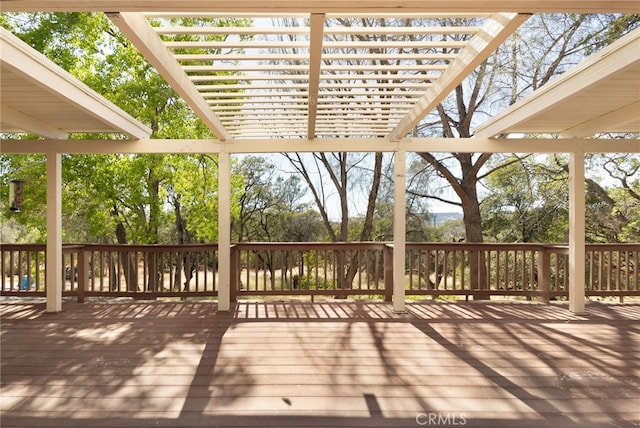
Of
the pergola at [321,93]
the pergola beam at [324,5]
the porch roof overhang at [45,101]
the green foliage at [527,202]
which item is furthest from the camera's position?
the green foliage at [527,202]

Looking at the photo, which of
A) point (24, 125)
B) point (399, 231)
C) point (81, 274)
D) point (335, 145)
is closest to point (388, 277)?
point (399, 231)

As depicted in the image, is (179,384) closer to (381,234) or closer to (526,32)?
(381,234)

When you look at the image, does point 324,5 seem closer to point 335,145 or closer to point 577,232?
point 335,145

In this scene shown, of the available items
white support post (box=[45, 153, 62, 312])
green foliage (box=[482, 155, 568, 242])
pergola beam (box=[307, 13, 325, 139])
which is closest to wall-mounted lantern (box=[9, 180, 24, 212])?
white support post (box=[45, 153, 62, 312])

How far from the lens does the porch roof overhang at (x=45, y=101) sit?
104 inches

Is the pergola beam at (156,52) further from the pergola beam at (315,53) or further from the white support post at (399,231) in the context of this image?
the white support post at (399,231)

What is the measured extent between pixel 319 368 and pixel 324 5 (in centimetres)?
257

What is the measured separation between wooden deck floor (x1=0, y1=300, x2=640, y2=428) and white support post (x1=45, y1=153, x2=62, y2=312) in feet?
0.88

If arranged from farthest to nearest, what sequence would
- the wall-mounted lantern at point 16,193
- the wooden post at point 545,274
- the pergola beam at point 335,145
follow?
the wooden post at point 545,274 < the pergola beam at point 335,145 < the wall-mounted lantern at point 16,193

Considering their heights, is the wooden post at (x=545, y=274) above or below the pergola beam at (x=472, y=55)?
below

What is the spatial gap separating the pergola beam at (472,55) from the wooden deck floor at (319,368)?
7.34ft

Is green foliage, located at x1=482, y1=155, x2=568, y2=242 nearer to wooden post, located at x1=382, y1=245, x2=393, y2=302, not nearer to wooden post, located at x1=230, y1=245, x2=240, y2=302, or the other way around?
wooden post, located at x1=382, y1=245, x2=393, y2=302

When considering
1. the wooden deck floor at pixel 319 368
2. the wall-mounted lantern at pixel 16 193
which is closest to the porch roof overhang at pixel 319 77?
the wall-mounted lantern at pixel 16 193

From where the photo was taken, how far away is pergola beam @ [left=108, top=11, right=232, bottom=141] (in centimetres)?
190
